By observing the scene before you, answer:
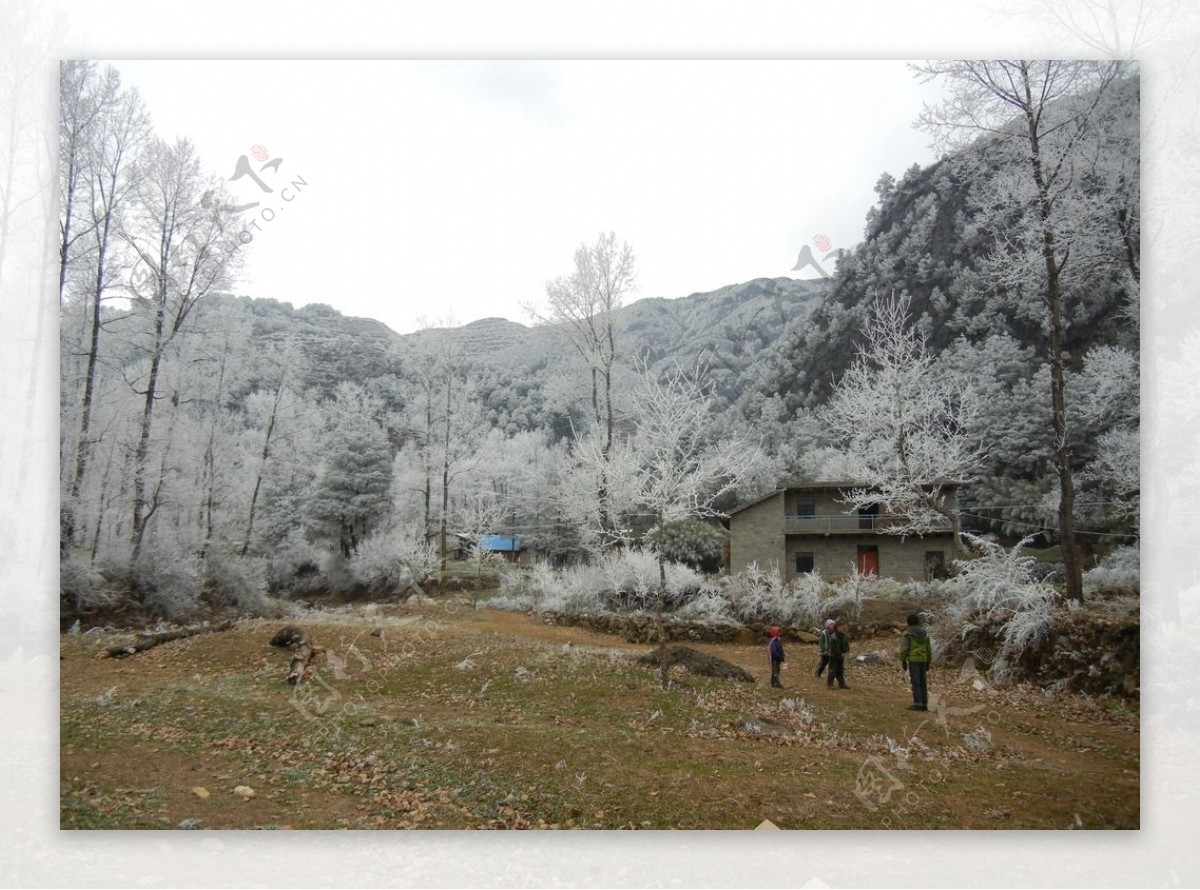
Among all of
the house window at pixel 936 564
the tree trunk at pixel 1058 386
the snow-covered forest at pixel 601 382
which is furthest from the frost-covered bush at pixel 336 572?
the tree trunk at pixel 1058 386

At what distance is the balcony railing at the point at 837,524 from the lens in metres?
4.39

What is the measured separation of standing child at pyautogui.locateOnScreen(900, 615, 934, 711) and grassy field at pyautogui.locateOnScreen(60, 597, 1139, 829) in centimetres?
7

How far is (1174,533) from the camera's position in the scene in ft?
13.9

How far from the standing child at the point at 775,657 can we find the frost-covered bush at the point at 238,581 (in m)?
3.20

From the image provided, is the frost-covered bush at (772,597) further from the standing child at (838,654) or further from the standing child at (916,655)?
the standing child at (916,655)

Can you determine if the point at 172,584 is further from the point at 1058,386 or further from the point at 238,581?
the point at 1058,386

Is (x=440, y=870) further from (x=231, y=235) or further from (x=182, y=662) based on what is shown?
(x=231, y=235)

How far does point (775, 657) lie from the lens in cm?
437

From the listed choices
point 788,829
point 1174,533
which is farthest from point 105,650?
point 1174,533

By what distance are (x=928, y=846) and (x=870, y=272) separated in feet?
11.0

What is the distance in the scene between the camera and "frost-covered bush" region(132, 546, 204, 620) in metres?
4.57

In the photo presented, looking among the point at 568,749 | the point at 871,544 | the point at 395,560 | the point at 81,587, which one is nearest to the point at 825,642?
the point at 871,544

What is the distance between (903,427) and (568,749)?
276cm

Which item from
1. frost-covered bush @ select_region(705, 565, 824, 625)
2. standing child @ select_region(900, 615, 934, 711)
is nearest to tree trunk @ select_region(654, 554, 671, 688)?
frost-covered bush @ select_region(705, 565, 824, 625)
